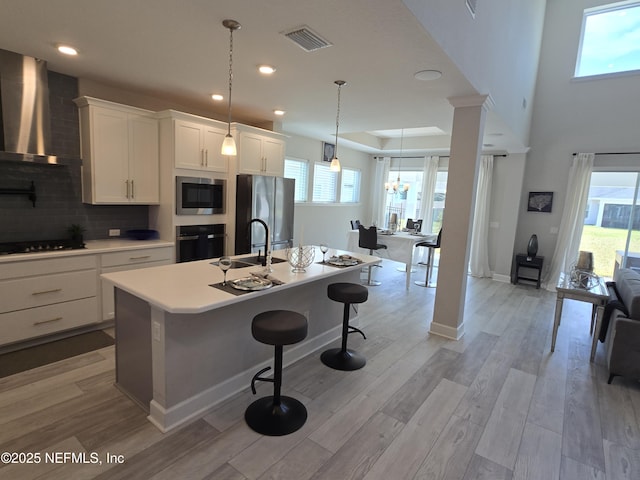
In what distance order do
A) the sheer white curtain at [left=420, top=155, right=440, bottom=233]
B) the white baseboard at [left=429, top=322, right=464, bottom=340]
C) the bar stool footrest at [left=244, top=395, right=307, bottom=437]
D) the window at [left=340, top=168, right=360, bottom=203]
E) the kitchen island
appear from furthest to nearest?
the window at [left=340, top=168, right=360, bottom=203] < the sheer white curtain at [left=420, top=155, right=440, bottom=233] < the white baseboard at [left=429, top=322, right=464, bottom=340] < the bar stool footrest at [left=244, top=395, right=307, bottom=437] < the kitchen island

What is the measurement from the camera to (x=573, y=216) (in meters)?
5.96

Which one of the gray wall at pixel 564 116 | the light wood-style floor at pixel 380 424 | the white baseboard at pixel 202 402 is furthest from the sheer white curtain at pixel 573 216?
the white baseboard at pixel 202 402

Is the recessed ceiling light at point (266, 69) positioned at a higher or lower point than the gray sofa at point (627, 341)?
higher

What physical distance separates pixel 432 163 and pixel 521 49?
308 cm

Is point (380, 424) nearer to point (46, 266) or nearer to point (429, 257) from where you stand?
point (46, 266)

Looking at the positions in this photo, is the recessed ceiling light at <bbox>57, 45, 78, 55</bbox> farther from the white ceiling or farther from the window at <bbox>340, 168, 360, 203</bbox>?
the window at <bbox>340, 168, 360, 203</bbox>

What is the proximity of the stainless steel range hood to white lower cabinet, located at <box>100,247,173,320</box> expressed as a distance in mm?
1036

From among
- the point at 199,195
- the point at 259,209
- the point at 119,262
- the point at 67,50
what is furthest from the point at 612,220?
the point at 67,50

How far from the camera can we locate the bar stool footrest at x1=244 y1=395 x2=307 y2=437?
2.16m

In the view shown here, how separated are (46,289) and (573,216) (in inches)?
299

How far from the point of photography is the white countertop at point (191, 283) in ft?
6.12

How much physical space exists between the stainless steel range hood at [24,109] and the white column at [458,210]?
3962 mm

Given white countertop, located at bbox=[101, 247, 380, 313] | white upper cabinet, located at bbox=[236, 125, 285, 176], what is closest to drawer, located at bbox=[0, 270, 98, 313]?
white countertop, located at bbox=[101, 247, 380, 313]

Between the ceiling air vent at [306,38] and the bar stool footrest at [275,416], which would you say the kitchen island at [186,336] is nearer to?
the bar stool footrest at [275,416]
